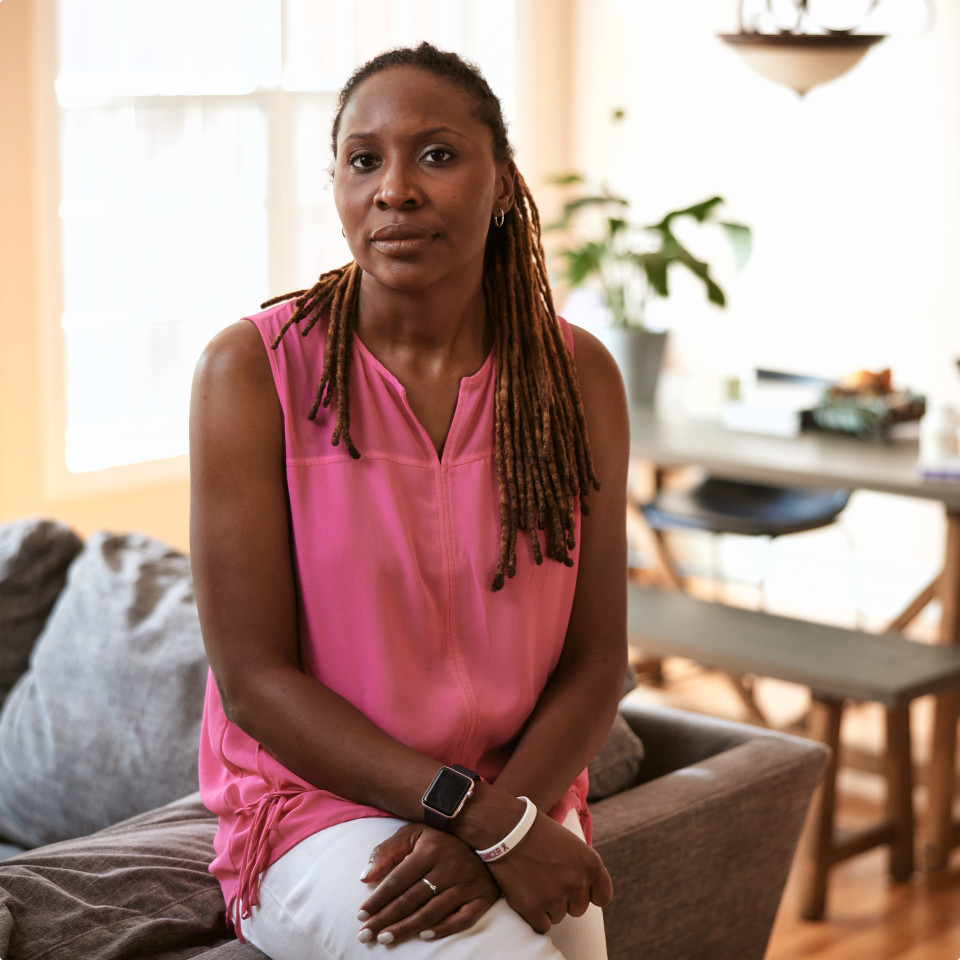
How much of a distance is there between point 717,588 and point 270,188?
2.23 meters

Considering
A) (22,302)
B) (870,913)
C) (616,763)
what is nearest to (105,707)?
(616,763)

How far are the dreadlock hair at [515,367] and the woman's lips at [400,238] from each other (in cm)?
12

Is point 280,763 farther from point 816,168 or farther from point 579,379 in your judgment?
point 816,168

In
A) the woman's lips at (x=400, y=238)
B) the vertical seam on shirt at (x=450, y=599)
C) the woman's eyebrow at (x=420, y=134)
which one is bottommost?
the vertical seam on shirt at (x=450, y=599)

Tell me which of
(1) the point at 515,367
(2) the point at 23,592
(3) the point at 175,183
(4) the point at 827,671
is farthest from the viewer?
(3) the point at 175,183

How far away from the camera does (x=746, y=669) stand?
2.89 m

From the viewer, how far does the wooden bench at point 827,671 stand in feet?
8.96

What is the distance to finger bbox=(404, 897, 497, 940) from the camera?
1.23 m

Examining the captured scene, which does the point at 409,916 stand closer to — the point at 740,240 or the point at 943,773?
the point at 943,773

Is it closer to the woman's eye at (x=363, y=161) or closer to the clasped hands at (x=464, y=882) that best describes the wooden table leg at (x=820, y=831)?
the clasped hands at (x=464, y=882)

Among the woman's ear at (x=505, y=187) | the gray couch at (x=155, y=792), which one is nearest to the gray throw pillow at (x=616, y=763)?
the gray couch at (x=155, y=792)

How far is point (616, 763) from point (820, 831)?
3.89 ft

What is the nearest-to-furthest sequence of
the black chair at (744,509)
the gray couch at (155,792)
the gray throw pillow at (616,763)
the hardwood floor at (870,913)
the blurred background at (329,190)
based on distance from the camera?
the gray couch at (155,792) → the gray throw pillow at (616,763) → the hardwood floor at (870,913) → the black chair at (744,509) → the blurred background at (329,190)

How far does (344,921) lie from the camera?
4.08 feet
